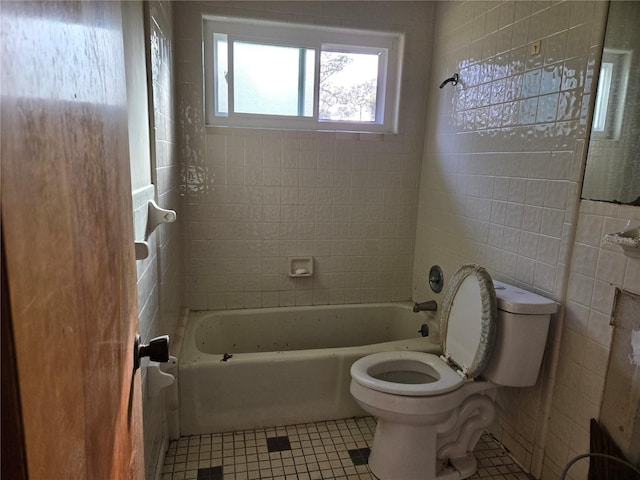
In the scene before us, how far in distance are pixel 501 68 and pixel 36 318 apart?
→ 205cm

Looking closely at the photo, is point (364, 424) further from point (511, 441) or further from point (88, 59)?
point (88, 59)

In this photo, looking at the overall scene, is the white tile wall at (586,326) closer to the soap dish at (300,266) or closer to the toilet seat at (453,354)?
the toilet seat at (453,354)

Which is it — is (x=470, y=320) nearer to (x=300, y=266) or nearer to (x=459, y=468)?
(x=459, y=468)

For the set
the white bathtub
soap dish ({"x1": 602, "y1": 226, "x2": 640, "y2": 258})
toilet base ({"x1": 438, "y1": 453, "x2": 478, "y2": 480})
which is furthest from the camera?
the white bathtub

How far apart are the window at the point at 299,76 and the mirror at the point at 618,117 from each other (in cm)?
130

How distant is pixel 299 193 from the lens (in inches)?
99.1

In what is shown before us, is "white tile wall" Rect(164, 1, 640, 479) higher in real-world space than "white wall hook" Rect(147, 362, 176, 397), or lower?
higher

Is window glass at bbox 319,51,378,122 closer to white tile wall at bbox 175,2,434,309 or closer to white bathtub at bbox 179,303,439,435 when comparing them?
white tile wall at bbox 175,2,434,309

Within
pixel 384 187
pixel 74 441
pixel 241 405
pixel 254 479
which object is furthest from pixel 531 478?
pixel 74 441

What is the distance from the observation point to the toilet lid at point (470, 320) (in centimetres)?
160

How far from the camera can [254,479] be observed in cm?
170

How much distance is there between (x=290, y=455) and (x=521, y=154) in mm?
1666

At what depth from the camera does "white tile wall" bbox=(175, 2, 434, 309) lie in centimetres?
235

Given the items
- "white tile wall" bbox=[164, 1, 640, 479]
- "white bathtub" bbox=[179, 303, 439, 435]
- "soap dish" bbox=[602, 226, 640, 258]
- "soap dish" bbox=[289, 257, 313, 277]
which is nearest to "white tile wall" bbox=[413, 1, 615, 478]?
"white tile wall" bbox=[164, 1, 640, 479]
